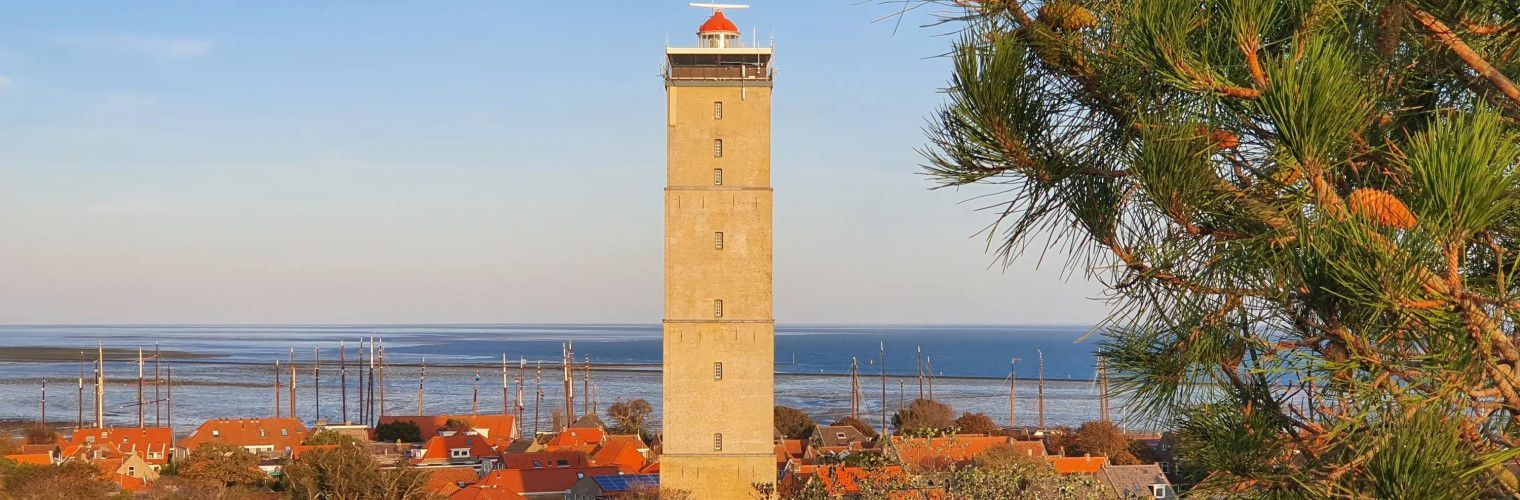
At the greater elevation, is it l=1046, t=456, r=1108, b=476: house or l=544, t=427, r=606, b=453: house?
l=1046, t=456, r=1108, b=476: house

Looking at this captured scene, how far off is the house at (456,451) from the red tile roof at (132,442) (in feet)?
28.6

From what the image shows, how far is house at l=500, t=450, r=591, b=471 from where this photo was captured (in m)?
40.1

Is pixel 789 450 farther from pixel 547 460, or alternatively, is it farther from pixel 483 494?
pixel 483 494

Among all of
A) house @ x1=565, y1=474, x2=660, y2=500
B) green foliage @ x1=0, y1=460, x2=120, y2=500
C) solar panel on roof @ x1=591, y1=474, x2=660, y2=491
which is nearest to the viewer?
green foliage @ x1=0, y1=460, x2=120, y2=500

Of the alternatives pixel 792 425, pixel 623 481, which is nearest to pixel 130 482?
pixel 623 481

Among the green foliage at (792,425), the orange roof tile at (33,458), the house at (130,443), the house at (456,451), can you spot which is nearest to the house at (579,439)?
the house at (456,451)

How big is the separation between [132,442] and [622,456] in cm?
1899

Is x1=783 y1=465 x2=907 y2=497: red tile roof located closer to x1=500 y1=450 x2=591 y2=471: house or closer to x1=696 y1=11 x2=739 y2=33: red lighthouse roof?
x1=696 y1=11 x2=739 y2=33: red lighthouse roof

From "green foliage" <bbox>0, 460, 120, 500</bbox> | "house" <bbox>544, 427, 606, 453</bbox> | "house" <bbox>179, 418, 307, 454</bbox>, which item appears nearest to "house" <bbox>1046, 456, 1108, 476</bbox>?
"house" <bbox>544, 427, 606, 453</bbox>

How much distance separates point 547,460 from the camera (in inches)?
1610

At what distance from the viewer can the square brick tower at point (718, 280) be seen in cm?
2966

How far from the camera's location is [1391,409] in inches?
130

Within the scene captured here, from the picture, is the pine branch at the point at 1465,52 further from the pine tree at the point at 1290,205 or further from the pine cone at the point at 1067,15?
the pine cone at the point at 1067,15

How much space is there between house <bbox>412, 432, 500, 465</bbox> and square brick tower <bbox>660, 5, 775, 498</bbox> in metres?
19.7
